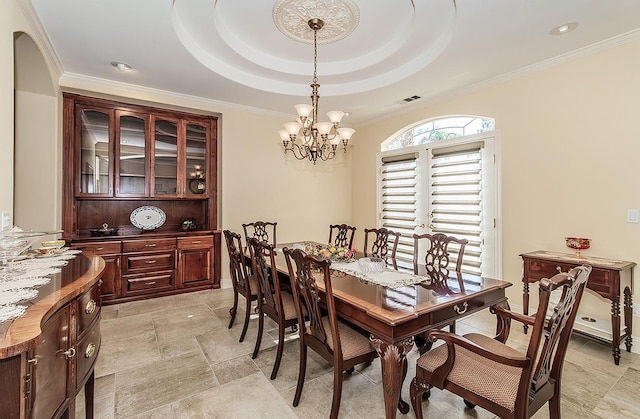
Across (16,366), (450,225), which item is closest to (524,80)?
(450,225)

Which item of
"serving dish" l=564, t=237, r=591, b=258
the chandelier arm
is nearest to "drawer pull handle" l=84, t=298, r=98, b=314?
the chandelier arm

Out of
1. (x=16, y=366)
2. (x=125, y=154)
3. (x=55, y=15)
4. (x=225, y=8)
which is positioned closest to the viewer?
(x=16, y=366)

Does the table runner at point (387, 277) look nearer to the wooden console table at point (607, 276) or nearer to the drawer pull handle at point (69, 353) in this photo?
the wooden console table at point (607, 276)

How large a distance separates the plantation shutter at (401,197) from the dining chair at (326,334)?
2821 millimetres

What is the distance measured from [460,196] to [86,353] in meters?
4.03

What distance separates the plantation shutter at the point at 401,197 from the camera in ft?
15.3

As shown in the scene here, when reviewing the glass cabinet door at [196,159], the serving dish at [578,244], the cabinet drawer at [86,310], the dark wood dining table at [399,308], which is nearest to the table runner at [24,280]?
the cabinet drawer at [86,310]

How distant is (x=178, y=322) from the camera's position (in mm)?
3268

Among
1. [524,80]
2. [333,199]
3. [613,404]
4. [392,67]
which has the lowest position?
[613,404]

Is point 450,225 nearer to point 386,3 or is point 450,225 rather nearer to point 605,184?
point 605,184

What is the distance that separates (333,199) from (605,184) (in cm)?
374

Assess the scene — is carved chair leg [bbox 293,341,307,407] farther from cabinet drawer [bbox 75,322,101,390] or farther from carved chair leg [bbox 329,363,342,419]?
cabinet drawer [bbox 75,322,101,390]

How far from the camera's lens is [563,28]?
2.60 metres

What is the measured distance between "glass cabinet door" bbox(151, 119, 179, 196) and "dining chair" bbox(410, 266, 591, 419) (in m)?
3.91
